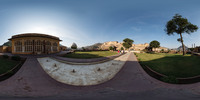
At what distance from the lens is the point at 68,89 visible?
4879 millimetres

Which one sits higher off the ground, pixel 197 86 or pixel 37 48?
pixel 37 48

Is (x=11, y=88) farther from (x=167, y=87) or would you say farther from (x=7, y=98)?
(x=167, y=87)

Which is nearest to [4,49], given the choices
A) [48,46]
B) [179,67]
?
[48,46]

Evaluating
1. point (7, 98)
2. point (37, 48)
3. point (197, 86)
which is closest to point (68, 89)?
point (7, 98)

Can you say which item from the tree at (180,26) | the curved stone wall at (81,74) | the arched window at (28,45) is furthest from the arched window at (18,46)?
the tree at (180,26)

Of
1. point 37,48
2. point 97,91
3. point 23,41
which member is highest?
point 23,41

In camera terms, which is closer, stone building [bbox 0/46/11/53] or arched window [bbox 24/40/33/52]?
arched window [bbox 24/40/33/52]

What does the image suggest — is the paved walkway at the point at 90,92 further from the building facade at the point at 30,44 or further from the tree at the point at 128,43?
the tree at the point at 128,43

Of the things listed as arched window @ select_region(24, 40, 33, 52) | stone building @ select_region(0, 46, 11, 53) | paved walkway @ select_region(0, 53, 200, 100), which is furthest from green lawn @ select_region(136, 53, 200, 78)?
stone building @ select_region(0, 46, 11, 53)

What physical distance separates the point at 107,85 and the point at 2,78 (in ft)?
29.9

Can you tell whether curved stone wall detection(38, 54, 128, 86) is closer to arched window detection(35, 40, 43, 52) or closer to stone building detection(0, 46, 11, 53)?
arched window detection(35, 40, 43, 52)

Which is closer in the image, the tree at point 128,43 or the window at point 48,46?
the window at point 48,46

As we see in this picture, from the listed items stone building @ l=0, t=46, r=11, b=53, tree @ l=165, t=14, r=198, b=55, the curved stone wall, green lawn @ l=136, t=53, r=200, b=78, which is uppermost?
tree @ l=165, t=14, r=198, b=55

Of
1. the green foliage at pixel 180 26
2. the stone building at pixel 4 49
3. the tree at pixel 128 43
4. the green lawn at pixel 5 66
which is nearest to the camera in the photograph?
the green lawn at pixel 5 66
